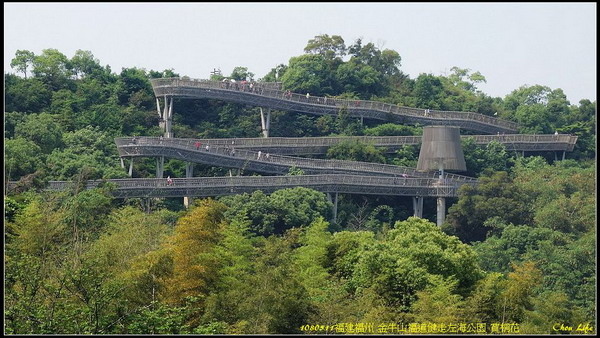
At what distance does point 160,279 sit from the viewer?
146 feet

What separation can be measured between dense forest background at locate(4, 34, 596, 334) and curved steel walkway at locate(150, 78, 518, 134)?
1053 mm

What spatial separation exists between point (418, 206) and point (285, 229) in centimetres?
1085

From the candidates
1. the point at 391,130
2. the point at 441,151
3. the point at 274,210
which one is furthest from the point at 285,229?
the point at 391,130

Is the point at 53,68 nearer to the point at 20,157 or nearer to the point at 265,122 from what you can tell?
the point at 265,122

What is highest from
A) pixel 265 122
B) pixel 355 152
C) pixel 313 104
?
pixel 313 104

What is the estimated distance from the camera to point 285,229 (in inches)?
2594

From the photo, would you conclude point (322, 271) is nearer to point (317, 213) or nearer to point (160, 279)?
point (160, 279)

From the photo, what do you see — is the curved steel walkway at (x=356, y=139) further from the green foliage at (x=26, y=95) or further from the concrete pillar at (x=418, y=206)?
the green foliage at (x=26, y=95)

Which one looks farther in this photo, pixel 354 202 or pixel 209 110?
pixel 209 110

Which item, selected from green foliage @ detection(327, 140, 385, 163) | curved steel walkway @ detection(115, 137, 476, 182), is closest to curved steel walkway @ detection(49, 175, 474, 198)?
curved steel walkway @ detection(115, 137, 476, 182)

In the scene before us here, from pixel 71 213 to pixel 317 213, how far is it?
43.9ft

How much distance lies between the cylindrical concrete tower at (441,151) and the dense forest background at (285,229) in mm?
1740

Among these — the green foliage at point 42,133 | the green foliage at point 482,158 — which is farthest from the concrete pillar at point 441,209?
the green foliage at point 42,133

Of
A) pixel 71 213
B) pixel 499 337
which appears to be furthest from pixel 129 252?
pixel 499 337
